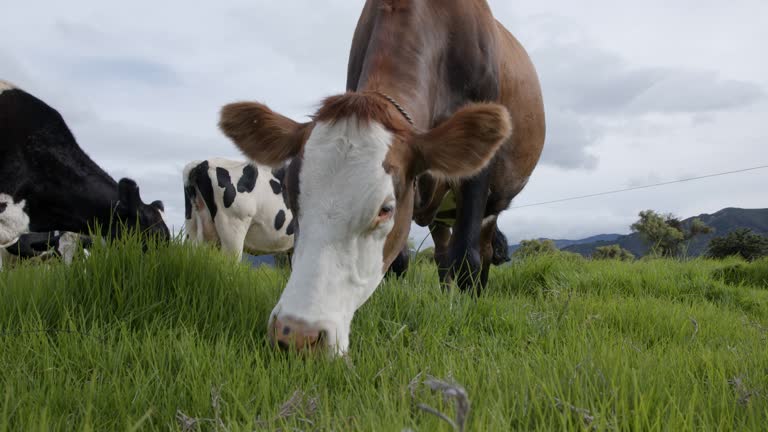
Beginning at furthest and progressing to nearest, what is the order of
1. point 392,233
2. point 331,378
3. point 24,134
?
point 24,134, point 392,233, point 331,378

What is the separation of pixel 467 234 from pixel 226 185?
6.65 meters

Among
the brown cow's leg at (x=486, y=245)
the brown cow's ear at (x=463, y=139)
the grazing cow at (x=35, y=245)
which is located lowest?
the brown cow's leg at (x=486, y=245)

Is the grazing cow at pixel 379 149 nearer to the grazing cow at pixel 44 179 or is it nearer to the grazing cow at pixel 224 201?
the grazing cow at pixel 44 179

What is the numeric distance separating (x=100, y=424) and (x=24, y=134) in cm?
551

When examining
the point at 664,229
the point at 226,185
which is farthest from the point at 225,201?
the point at 664,229

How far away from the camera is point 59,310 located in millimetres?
2836

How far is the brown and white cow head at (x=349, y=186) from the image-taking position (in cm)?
241

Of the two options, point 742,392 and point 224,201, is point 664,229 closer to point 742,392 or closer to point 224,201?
point 224,201

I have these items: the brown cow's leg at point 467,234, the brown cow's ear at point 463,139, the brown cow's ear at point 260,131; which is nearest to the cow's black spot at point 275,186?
the brown cow's leg at point 467,234

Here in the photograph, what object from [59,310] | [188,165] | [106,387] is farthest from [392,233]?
[188,165]

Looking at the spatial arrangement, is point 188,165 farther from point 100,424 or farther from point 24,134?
point 100,424

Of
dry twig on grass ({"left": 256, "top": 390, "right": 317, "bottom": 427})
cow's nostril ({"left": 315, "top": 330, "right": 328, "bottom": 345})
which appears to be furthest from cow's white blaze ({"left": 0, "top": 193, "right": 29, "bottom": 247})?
dry twig on grass ({"left": 256, "top": 390, "right": 317, "bottom": 427})

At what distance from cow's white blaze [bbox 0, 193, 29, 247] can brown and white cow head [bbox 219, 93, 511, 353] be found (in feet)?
14.6

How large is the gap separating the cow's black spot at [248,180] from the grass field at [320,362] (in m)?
6.22
